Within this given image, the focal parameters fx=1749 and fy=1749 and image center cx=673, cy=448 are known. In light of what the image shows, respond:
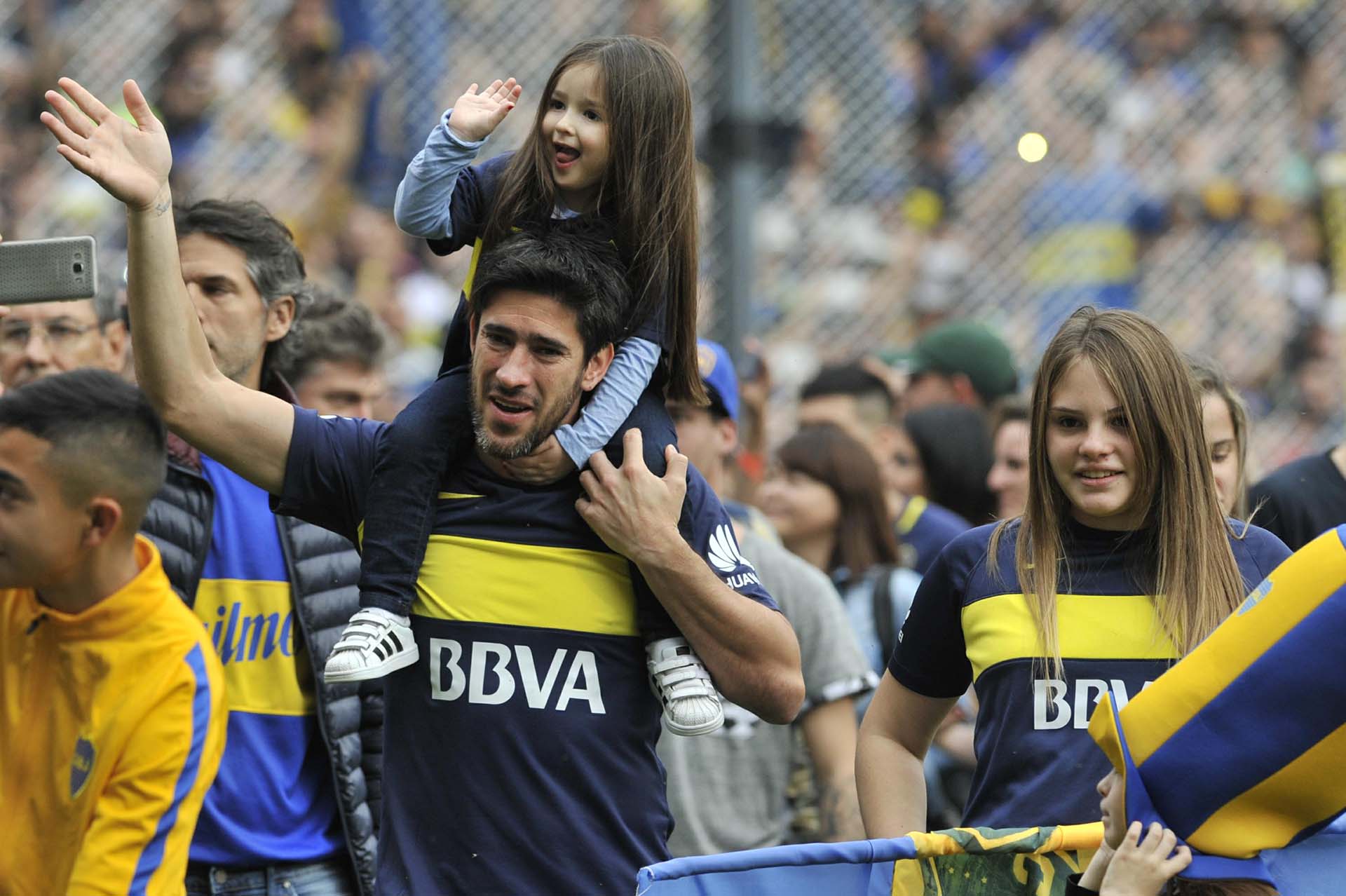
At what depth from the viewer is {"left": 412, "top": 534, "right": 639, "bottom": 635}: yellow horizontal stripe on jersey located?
293 cm

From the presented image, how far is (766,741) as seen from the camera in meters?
4.60

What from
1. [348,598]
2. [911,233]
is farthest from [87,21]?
[348,598]

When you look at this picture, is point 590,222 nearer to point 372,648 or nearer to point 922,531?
point 372,648

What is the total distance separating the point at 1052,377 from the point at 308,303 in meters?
1.66

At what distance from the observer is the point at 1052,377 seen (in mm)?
3135

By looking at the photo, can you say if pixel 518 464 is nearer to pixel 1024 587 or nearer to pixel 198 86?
pixel 1024 587

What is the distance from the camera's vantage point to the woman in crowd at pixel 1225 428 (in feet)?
12.6

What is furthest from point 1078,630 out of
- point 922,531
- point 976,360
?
point 976,360

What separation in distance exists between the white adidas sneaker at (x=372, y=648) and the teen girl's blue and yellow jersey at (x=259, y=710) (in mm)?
667

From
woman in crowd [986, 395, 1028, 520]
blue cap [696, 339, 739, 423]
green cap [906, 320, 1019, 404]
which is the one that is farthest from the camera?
green cap [906, 320, 1019, 404]

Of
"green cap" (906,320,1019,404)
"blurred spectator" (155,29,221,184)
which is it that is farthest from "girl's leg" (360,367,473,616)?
"blurred spectator" (155,29,221,184)

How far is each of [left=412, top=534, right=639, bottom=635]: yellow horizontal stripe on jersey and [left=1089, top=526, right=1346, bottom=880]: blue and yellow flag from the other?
3.09 feet

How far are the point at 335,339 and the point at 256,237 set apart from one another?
81cm

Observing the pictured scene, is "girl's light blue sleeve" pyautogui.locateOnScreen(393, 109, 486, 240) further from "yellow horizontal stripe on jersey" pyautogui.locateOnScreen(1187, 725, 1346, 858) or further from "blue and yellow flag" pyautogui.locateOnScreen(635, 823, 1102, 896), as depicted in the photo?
"yellow horizontal stripe on jersey" pyautogui.locateOnScreen(1187, 725, 1346, 858)
